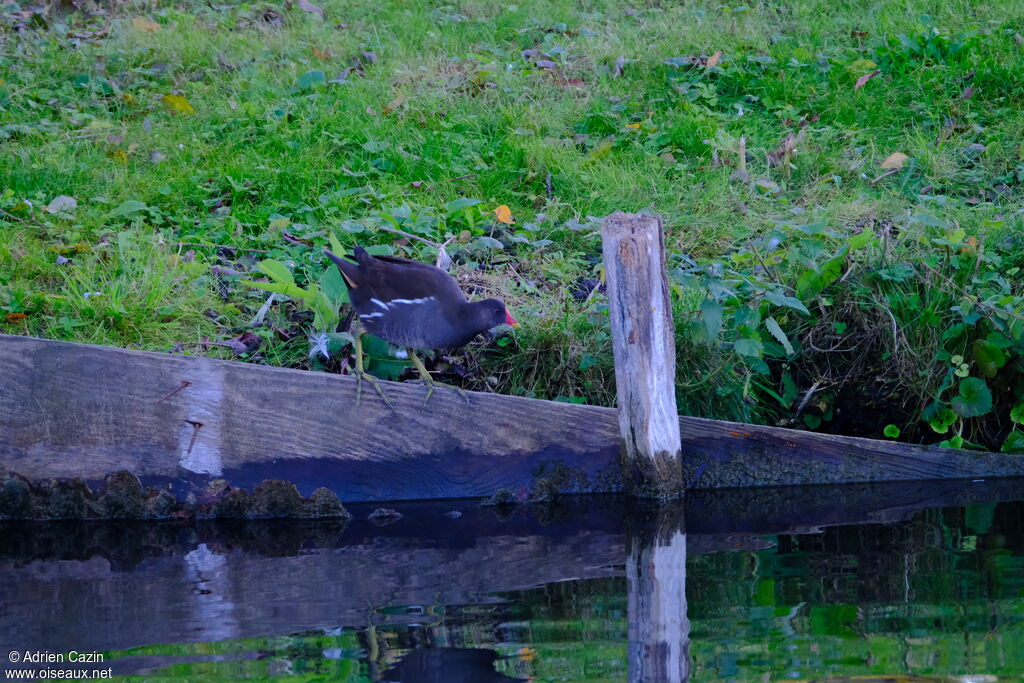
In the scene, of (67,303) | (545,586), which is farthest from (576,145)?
(545,586)

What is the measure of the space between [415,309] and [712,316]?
124cm

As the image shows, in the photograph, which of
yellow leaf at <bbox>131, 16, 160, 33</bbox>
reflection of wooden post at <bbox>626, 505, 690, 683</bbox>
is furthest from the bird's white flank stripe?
yellow leaf at <bbox>131, 16, 160, 33</bbox>

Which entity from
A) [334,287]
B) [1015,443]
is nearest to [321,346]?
[334,287]

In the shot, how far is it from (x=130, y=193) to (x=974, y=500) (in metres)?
4.82

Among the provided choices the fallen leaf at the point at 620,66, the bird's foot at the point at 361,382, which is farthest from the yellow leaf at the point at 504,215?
the fallen leaf at the point at 620,66

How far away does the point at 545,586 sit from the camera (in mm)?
3643

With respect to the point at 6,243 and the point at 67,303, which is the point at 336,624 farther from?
the point at 6,243

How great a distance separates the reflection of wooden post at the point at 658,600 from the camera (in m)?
2.95

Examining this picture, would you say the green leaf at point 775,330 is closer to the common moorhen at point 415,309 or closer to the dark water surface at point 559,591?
the dark water surface at point 559,591

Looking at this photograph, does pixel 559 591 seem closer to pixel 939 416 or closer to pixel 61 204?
pixel 939 416

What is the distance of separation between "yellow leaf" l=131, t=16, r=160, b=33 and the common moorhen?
508 centimetres

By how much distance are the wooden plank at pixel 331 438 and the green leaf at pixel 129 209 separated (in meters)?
1.95

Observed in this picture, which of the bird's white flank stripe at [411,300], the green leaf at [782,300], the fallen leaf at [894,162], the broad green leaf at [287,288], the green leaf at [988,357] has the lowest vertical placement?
the green leaf at [988,357]

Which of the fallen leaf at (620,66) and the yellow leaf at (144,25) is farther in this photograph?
the yellow leaf at (144,25)
